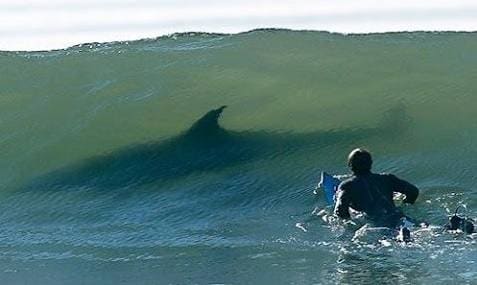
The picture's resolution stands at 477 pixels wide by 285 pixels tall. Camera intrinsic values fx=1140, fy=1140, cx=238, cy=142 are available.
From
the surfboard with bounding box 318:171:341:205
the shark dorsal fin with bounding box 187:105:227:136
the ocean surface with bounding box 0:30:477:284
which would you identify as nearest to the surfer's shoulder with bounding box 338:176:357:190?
the ocean surface with bounding box 0:30:477:284

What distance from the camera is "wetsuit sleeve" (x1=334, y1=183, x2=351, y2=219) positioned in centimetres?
920

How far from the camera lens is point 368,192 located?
916cm

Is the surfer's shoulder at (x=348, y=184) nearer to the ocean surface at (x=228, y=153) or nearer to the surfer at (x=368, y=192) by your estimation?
the surfer at (x=368, y=192)

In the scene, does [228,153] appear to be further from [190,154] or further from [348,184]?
[348,184]

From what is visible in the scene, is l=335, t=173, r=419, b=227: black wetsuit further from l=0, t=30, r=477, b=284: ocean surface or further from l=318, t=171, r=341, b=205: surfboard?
l=318, t=171, r=341, b=205: surfboard

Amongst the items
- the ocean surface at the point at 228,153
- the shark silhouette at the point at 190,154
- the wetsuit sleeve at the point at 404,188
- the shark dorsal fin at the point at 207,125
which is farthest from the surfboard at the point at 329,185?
the shark dorsal fin at the point at 207,125

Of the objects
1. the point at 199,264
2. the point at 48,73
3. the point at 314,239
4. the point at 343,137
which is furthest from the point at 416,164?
the point at 48,73

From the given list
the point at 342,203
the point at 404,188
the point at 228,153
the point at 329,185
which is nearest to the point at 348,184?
the point at 342,203

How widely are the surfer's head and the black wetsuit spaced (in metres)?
0.05

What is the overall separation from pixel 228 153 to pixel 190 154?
44cm

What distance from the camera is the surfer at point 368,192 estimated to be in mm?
9047

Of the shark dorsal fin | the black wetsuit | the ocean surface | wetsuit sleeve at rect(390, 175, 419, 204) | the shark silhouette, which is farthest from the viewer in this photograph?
the shark dorsal fin

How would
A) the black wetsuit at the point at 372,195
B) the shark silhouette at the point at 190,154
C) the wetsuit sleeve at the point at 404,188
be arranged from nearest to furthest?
the black wetsuit at the point at 372,195 → the wetsuit sleeve at the point at 404,188 → the shark silhouette at the point at 190,154

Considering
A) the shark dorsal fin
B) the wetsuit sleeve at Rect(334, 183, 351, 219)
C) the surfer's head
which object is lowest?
the wetsuit sleeve at Rect(334, 183, 351, 219)
